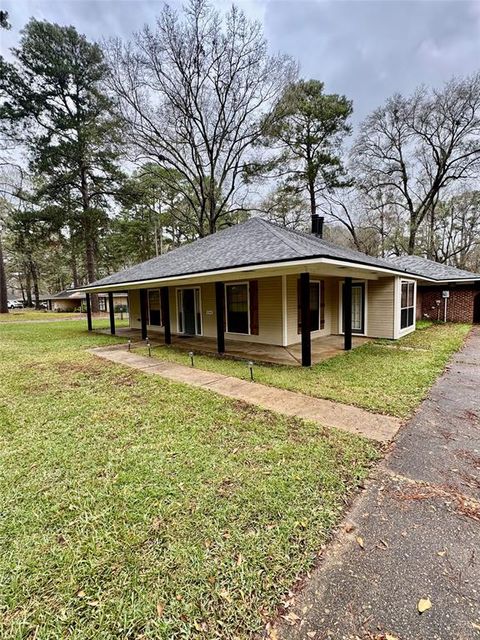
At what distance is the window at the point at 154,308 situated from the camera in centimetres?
1342

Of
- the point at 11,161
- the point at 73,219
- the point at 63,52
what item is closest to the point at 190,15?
the point at 63,52

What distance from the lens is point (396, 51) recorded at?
41.2 feet

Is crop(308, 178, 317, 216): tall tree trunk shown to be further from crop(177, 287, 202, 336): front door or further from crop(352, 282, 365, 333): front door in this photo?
crop(177, 287, 202, 336): front door

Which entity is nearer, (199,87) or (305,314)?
(305,314)

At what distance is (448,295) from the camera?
14891 millimetres

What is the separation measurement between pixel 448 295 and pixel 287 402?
14024 millimetres

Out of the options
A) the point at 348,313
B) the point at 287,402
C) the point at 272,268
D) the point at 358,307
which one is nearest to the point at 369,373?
the point at 287,402


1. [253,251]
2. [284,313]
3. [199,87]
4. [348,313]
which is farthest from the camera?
[199,87]

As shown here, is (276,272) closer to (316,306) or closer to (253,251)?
(253,251)

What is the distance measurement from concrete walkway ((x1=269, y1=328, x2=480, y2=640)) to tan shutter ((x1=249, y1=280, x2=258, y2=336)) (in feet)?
22.0

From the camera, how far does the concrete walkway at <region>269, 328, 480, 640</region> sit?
1.60 metres

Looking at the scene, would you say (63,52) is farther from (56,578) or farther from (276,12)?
(56,578)

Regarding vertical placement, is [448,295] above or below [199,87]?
below

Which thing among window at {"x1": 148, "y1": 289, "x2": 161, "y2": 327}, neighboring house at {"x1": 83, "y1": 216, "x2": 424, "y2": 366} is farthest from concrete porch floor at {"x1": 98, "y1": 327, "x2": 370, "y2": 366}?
window at {"x1": 148, "y1": 289, "x2": 161, "y2": 327}
